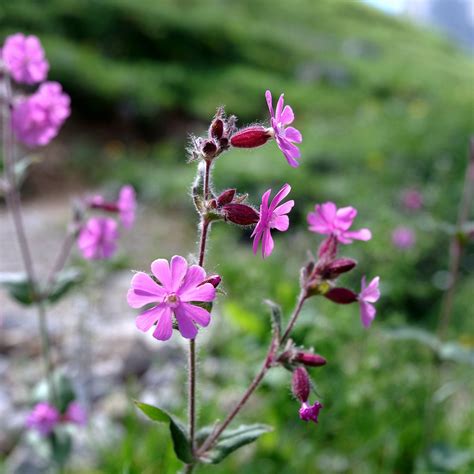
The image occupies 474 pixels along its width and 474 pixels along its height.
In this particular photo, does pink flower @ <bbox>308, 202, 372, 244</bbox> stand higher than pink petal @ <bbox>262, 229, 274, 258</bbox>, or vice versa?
pink flower @ <bbox>308, 202, 372, 244</bbox>

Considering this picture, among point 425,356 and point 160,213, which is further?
point 160,213

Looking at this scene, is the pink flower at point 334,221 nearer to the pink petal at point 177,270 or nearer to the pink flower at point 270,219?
the pink flower at point 270,219

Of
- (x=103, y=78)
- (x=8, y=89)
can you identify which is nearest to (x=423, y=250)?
(x=8, y=89)

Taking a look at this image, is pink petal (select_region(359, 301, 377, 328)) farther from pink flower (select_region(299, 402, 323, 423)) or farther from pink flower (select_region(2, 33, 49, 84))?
pink flower (select_region(2, 33, 49, 84))

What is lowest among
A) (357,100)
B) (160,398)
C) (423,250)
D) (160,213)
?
(160,213)

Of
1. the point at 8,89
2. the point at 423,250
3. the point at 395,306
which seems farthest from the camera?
the point at 423,250

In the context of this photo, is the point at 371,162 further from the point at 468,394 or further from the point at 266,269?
the point at 468,394

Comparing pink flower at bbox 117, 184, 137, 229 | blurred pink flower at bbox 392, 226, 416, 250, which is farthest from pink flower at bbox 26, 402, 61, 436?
blurred pink flower at bbox 392, 226, 416, 250
